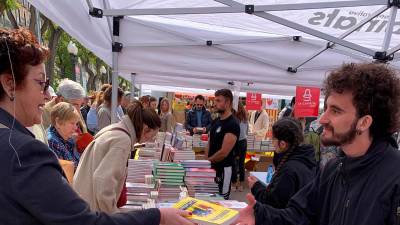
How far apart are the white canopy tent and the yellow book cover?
5.08ft

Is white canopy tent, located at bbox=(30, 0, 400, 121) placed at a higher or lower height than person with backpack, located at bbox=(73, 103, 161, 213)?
higher

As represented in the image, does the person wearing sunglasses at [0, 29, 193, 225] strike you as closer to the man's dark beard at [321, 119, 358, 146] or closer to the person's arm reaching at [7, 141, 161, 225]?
the person's arm reaching at [7, 141, 161, 225]

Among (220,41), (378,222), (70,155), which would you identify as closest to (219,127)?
(220,41)

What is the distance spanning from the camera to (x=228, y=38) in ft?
13.7

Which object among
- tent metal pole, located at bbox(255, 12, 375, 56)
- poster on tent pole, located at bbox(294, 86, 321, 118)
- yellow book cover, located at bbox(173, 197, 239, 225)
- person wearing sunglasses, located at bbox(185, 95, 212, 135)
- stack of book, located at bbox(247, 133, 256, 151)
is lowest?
stack of book, located at bbox(247, 133, 256, 151)

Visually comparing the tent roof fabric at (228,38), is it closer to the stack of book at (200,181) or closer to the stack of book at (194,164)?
the stack of book at (194,164)

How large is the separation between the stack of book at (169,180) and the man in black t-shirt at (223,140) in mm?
1345

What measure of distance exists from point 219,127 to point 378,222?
3384 millimetres

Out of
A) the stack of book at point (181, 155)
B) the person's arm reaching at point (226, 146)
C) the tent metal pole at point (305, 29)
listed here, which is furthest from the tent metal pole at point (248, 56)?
the stack of book at point (181, 155)

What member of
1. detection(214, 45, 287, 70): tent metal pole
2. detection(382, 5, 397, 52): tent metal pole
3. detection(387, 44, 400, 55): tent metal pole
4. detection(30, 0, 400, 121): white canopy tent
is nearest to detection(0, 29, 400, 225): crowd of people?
detection(30, 0, 400, 121): white canopy tent

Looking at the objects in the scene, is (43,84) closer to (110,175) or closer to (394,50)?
(110,175)

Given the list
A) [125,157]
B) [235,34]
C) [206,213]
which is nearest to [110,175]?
[125,157]

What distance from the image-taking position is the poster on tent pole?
5410mm

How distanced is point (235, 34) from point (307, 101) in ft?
6.38
